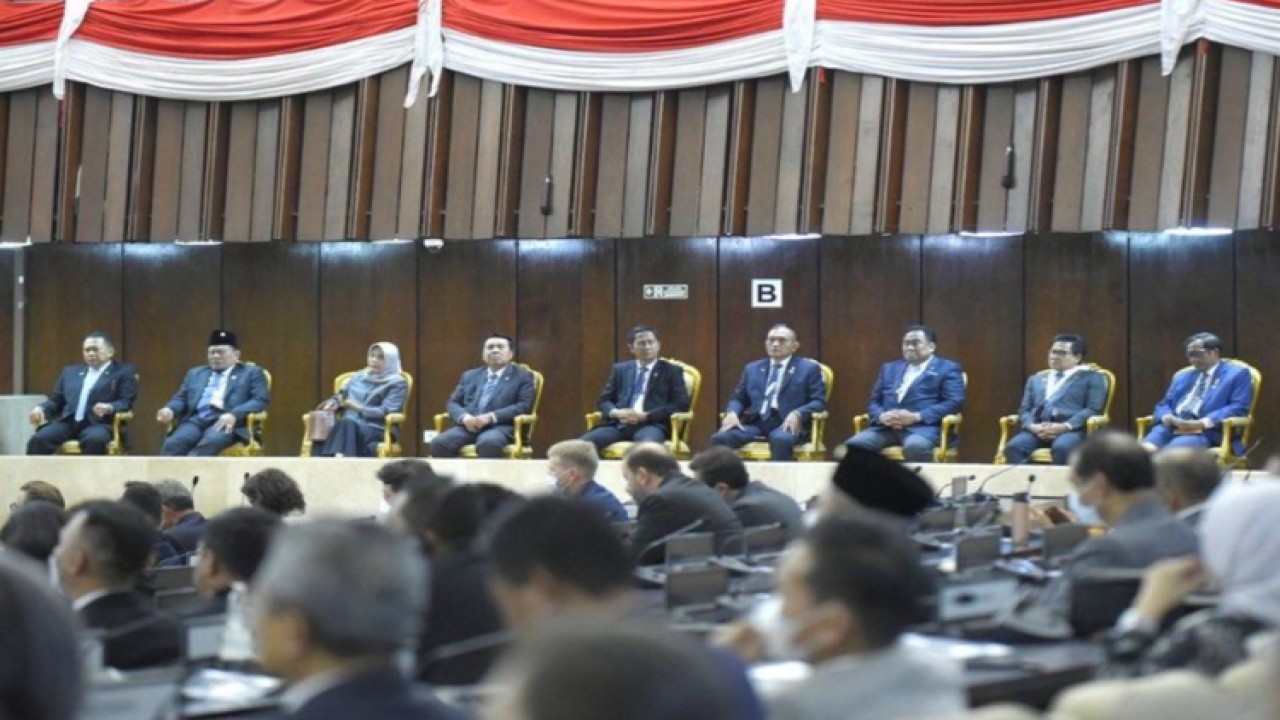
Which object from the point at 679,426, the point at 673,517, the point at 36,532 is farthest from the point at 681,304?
the point at 36,532

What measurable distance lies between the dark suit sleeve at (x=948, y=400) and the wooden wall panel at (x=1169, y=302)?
136 centimetres

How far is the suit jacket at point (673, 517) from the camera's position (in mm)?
6922

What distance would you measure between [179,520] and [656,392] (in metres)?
4.44

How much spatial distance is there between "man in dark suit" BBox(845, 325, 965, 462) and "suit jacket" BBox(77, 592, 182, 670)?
7.28m

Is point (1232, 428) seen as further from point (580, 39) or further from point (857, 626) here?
point (857, 626)

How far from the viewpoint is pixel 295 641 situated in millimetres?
2559

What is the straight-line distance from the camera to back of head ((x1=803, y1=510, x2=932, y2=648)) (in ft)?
9.30

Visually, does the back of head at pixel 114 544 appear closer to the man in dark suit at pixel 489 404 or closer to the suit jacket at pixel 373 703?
the suit jacket at pixel 373 703

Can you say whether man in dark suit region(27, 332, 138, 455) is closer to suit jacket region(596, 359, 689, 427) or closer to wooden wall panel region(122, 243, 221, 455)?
wooden wall panel region(122, 243, 221, 455)

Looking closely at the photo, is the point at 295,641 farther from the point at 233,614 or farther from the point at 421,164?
the point at 421,164

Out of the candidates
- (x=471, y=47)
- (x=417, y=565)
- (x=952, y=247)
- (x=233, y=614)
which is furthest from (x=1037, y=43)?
(x=417, y=565)

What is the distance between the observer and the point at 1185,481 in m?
5.56

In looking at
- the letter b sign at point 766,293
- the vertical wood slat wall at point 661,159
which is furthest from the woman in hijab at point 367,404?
the letter b sign at point 766,293

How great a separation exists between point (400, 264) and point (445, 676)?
9742 millimetres
